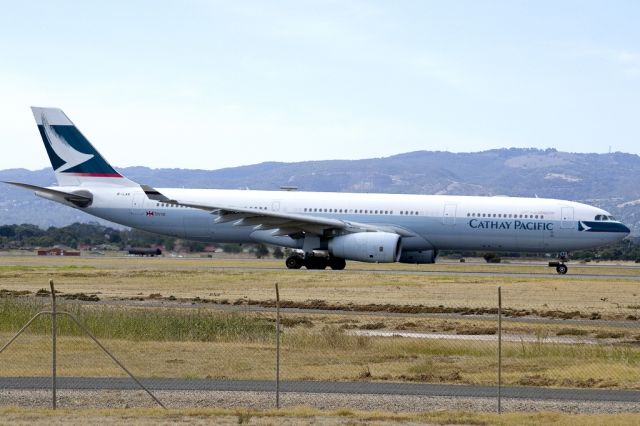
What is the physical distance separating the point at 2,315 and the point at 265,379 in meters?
11.0

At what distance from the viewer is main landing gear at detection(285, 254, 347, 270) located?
5044 cm

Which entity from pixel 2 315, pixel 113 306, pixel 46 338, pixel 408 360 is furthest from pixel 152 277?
pixel 408 360

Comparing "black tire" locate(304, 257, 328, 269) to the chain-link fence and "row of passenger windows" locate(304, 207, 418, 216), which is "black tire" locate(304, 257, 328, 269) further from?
the chain-link fence

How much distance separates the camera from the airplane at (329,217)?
48.7 metres

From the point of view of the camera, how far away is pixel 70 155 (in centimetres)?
5512

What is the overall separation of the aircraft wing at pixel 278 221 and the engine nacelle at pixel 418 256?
198 cm

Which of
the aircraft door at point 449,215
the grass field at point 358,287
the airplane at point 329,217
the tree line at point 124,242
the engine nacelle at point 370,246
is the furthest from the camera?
the tree line at point 124,242

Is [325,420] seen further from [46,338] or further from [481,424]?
[46,338]

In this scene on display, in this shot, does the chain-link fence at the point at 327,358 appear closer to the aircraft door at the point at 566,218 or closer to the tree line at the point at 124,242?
the aircraft door at the point at 566,218

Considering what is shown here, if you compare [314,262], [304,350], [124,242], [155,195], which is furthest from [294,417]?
[124,242]

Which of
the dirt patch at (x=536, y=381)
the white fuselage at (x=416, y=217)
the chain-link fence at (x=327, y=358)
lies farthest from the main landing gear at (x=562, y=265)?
the dirt patch at (x=536, y=381)

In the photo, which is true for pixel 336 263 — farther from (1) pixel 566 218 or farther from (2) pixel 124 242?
(2) pixel 124 242

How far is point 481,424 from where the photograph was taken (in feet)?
48.8

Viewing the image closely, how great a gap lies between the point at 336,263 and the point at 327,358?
28.6 meters
